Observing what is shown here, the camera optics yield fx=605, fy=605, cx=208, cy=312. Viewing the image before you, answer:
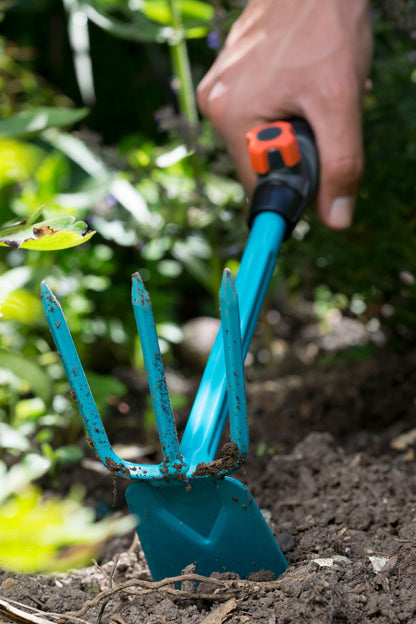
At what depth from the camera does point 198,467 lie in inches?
32.8

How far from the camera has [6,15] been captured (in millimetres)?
2375

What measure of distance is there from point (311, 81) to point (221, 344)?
59 centimetres

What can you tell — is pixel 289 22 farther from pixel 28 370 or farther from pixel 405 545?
pixel 405 545

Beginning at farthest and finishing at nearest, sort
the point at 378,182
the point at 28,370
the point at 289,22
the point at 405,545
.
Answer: the point at 378,182 → the point at 289,22 → the point at 28,370 → the point at 405,545

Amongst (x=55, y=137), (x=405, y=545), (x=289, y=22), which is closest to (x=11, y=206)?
(x=55, y=137)

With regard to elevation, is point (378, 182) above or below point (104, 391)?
above

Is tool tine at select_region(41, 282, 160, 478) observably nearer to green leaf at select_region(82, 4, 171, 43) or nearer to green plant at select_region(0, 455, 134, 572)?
green plant at select_region(0, 455, 134, 572)

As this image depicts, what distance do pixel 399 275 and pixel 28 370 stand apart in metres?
0.98

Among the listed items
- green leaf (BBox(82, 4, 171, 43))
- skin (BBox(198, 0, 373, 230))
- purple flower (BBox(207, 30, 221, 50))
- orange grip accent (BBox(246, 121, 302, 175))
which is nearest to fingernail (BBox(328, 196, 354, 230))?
skin (BBox(198, 0, 373, 230))

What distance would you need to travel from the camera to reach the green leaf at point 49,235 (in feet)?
2.37

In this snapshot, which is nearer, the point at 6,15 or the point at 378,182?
the point at 378,182

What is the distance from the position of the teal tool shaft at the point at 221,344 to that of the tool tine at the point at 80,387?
9cm

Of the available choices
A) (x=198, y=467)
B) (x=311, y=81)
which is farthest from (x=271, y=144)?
(x=198, y=467)

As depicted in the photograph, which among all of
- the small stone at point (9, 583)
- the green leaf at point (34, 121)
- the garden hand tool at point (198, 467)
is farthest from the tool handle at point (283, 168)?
the small stone at point (9, 583)
